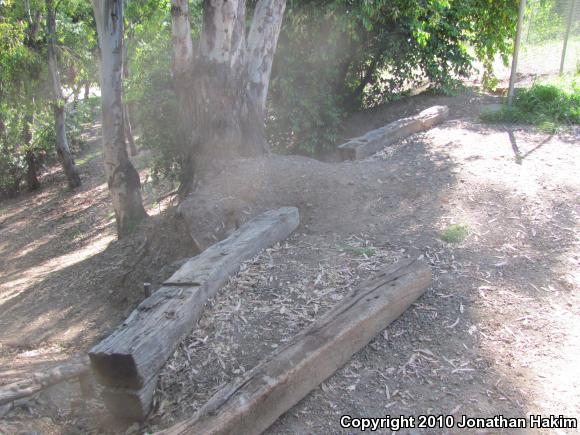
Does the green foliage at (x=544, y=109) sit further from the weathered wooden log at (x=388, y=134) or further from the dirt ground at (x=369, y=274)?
the weathered wooden log at (x=388, y=134)

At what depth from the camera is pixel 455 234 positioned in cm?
513

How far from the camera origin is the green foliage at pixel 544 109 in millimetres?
8250

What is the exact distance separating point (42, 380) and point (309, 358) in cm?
200

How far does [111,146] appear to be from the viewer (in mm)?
8211

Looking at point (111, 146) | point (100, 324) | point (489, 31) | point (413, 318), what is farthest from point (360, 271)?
point (489, 31)

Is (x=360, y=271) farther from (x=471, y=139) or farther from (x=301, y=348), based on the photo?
(x=471, y=139)

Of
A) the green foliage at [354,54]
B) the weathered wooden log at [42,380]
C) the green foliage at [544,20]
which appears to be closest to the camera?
the weathered wooden log at [42,380]

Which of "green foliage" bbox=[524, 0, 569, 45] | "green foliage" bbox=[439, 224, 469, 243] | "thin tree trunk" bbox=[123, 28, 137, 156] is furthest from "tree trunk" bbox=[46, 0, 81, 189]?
"green foliage" bbox=[439, 224, 469, 243]

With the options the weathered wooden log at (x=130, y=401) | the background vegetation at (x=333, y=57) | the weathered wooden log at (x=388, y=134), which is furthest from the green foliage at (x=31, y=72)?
the weathered wooden log at (x=130, y=401)

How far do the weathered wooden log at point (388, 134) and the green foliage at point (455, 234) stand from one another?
2.53 metres

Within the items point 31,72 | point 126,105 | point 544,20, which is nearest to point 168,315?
point 31,72

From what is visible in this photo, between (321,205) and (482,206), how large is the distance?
1666mm

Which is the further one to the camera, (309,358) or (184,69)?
(184,69)

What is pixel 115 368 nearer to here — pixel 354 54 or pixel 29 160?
pixel 354 54
